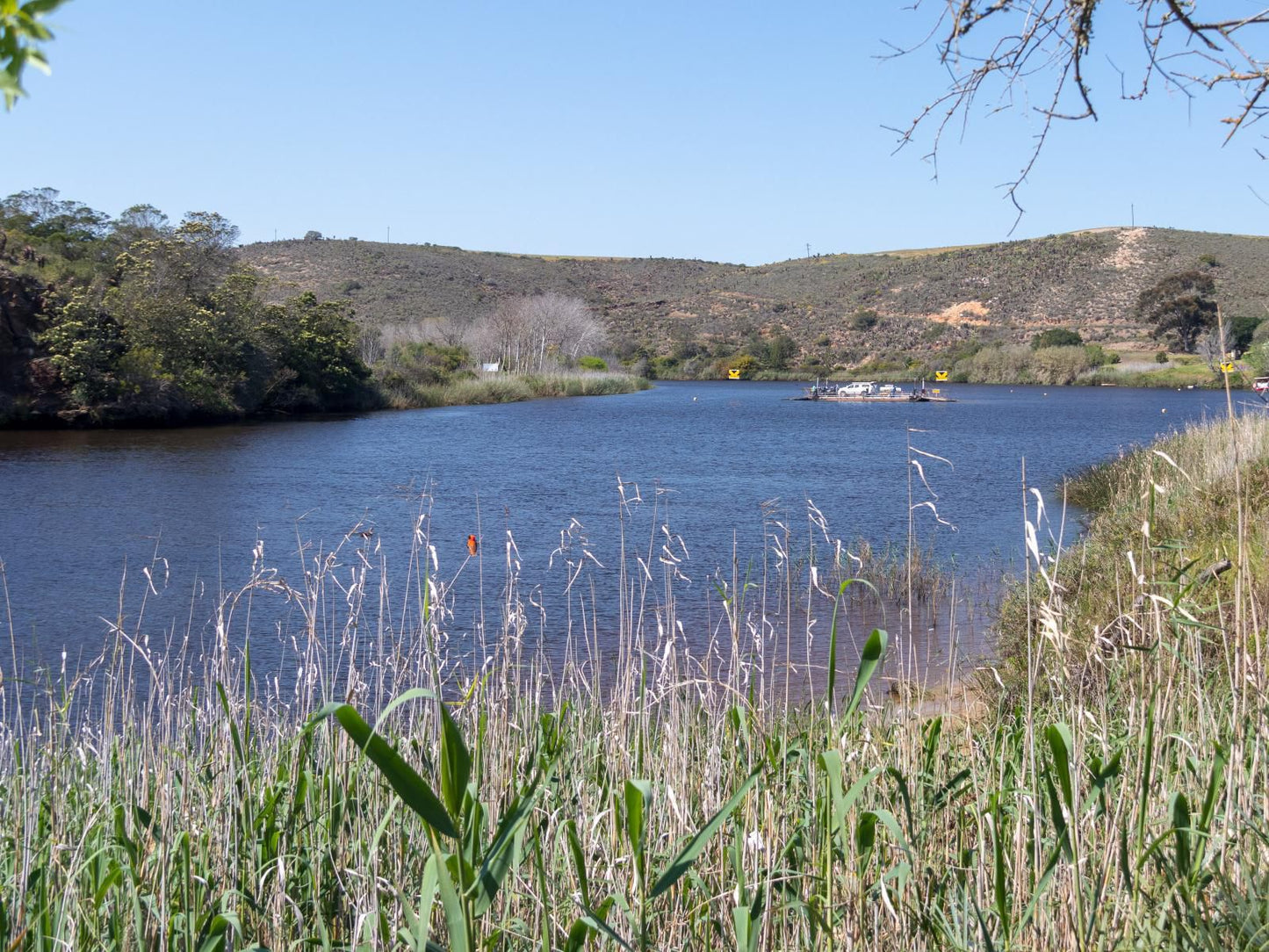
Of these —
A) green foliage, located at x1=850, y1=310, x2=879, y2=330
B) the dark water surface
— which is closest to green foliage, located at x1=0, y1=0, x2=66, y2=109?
the dark water surface

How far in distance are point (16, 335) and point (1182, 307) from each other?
5960 cm

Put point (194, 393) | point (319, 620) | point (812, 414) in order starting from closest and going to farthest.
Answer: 1. point (319, 620)
2. point (194, 393)
3. point (812, 414)

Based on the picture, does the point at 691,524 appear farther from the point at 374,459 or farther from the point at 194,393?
the point at 194,393

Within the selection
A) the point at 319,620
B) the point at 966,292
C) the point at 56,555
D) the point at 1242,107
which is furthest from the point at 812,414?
the point at 966,292

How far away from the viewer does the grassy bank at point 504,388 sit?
4584 cm

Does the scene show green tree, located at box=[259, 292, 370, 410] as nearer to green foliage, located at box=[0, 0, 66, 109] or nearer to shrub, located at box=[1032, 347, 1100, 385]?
green foliage, located at box=[0, 0, 66, 109]

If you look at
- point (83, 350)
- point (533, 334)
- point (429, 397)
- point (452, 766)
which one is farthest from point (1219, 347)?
point (533, 334)

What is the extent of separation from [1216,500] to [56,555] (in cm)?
1214

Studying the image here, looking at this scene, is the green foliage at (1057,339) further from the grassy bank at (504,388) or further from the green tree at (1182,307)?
the grassy bank at (504,388)

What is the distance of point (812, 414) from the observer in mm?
42156

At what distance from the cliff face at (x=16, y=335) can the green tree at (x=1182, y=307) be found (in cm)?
5839

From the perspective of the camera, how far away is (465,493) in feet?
62.5

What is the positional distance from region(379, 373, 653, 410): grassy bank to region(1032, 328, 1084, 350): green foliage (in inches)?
1033

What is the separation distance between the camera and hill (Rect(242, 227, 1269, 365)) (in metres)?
80.6
